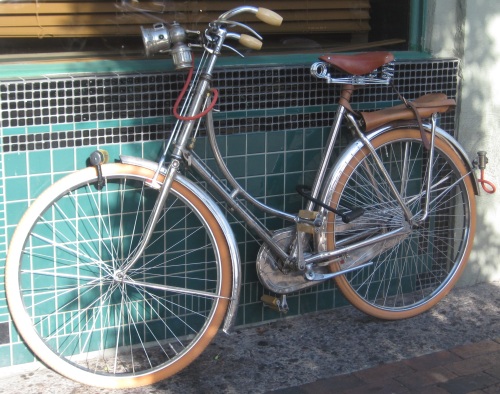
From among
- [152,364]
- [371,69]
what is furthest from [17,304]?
[371,69]

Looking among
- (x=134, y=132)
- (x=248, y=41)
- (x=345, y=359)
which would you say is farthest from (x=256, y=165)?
(x=345, y=359)

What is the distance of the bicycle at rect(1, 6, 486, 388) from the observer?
4.14 m

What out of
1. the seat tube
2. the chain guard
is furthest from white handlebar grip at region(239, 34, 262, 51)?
the chain guard

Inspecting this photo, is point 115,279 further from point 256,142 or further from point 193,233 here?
point 256,142

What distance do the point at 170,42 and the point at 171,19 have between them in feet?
1.65

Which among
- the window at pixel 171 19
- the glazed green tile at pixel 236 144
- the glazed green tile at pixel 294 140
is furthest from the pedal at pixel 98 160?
the glazed green tile at pixel 294 140

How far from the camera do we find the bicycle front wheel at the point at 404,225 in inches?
188

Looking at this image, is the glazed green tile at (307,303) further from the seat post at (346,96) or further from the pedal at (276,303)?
the seat post at (346,96)

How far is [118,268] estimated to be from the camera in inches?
167

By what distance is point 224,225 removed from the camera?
4207 mm

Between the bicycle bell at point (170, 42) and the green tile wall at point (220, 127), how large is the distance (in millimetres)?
223

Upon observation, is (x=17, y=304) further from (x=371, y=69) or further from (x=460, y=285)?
(x=460, y=285)

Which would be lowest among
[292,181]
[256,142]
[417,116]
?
[292,181]

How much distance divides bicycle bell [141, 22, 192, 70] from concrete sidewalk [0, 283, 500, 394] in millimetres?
1491
